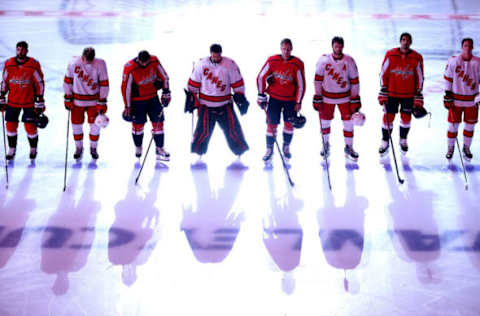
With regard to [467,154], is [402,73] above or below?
above

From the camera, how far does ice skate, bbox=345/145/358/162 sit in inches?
245

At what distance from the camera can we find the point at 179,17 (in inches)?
527

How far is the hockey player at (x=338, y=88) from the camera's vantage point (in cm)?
596

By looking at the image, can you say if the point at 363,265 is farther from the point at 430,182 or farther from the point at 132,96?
the point at 132,96

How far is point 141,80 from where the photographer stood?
5918 millimetres

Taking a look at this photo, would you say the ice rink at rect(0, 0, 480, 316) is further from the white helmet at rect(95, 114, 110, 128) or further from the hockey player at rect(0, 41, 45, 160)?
the white helmet at rect(95, 114, 110, 128)

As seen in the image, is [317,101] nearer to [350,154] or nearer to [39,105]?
[350,154]

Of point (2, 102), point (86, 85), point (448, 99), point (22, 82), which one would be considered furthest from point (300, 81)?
point (2, 102)

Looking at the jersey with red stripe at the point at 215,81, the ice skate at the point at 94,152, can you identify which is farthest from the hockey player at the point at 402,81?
the ice skate at the point at 94,152

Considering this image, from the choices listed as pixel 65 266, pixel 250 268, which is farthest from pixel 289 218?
pixel 65 266

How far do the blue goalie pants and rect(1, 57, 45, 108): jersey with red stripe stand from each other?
1.79 meters

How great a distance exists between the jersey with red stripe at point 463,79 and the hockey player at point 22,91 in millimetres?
4492

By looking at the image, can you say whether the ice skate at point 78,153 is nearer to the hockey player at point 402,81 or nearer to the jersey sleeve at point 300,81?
the jersey sleeve at point 300,81

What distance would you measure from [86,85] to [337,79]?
2.75 meters
